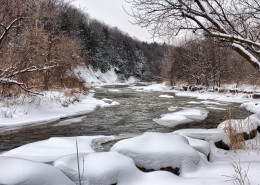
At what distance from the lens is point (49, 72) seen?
Result: 66.6ft

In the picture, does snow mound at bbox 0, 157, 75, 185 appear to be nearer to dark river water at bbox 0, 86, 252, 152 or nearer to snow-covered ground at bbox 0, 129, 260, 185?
snow-covered ground at bbox 0, 129, 260, 185

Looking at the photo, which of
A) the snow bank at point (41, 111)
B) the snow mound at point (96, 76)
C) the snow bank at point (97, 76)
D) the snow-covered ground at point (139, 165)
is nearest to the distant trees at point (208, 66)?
the snow bank at point (41, 111)

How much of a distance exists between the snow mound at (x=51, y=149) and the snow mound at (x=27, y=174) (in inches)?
87.2

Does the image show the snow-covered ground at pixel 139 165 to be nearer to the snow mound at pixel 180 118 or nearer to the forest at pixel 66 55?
the forest at pixel 66 55

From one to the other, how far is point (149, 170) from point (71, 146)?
2.94 metres

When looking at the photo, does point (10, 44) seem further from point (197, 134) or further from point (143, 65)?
point (143, 65)

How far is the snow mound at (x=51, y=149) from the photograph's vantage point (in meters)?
6.89

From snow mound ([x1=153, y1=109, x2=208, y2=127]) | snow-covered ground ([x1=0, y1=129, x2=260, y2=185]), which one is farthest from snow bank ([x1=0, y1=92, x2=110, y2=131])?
snow-covered ground ([x1=0, y1=129, x2=260, y2=185])

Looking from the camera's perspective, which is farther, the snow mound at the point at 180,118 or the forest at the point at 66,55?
the snow mound at the point at 180,118

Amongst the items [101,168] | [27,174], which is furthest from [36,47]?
[27,174]

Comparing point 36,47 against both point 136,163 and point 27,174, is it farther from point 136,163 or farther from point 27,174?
point 27,174

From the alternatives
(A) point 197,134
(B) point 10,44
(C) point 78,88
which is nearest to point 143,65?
(C) point 78,88

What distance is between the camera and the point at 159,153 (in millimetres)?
5848

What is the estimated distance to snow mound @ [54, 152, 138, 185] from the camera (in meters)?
4.79
